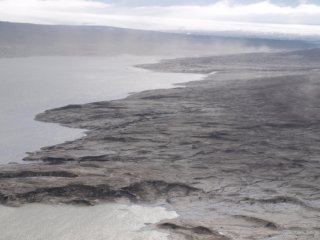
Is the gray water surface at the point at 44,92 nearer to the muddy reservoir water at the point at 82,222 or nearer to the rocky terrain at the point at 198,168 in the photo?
the rocky terrain at the point at 198,168

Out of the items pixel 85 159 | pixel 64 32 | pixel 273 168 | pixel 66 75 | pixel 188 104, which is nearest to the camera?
pixel 273 168

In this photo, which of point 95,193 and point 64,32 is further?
point 64,32

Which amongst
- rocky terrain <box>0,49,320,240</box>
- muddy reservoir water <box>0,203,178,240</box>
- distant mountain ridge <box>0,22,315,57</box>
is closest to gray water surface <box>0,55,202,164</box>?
rocky terrain <box>0,49,320,240</box>

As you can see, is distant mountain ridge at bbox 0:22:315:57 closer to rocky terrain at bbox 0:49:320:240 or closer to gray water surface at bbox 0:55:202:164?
gray water surface at bbox 0:55:202:164

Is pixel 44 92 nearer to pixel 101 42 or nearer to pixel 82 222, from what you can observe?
pixel 82 222

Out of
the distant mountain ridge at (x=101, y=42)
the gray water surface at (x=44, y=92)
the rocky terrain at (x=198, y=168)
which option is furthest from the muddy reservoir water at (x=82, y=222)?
the distant mountain ridge at (x=101, y=42)

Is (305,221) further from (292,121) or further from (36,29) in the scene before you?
(36,29)

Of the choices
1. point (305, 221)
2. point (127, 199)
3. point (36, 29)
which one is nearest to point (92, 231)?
point (127, 199)
